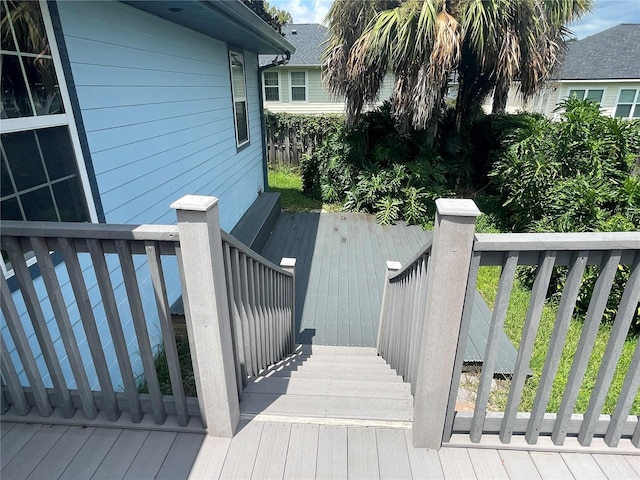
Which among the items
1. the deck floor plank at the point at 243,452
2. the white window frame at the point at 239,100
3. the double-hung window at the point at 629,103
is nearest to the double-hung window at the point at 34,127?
the deck floor plank at the point at 243,452

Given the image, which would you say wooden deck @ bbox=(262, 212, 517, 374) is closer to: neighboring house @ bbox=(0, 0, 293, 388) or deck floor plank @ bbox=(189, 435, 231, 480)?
neighboring house @ bbox=(0, 0, 293, 388)

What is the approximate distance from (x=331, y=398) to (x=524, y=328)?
1.01 metres

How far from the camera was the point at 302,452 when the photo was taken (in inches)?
63.5

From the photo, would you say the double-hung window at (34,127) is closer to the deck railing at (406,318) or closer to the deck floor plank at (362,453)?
the deck floor plank at (362,453)

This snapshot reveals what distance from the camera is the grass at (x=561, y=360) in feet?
9.26

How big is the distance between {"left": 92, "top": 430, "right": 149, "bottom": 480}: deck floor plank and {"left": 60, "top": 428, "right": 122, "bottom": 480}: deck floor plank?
0.07 ft

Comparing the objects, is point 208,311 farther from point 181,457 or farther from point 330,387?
point 330,387

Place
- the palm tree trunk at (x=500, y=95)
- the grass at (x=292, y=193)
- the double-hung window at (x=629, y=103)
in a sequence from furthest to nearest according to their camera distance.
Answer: the double-hung window at (x=629, y=103) < the grass at (x=292, y=193) < the palm tree trunk at (x=500, y=95)

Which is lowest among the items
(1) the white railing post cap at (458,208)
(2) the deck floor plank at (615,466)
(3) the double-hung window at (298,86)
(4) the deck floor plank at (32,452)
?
(2) the deck floor plank at (615,466)

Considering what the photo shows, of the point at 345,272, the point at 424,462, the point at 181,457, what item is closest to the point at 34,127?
the point at 181,457

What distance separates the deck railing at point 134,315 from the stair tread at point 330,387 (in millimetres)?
162

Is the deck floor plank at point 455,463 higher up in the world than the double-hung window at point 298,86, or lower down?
lower down

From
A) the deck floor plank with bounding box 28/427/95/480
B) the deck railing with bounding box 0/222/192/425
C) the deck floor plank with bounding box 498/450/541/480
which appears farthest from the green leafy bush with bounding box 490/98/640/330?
the deck floor plank with bounding box 28/427/95/480

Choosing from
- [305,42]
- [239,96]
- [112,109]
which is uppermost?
[305,42]
